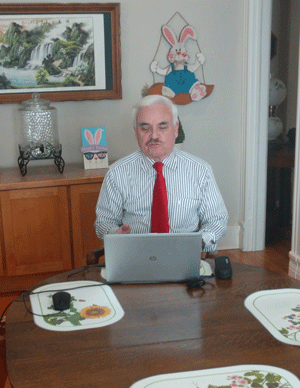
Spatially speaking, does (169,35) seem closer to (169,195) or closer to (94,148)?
(94,148)

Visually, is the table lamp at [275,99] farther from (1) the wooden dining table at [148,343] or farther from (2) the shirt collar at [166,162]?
(1) the wooden dining table at [148,343]

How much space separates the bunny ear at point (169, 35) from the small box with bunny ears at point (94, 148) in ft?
2.68

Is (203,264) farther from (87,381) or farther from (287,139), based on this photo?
(287,139)

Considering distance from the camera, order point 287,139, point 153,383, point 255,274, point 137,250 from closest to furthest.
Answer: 1. point 153,383
2. point 137,250
3. point 255,274
4. point 287,139

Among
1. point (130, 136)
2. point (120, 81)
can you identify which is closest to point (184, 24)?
point (120, 81)

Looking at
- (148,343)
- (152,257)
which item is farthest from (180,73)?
(148,343)

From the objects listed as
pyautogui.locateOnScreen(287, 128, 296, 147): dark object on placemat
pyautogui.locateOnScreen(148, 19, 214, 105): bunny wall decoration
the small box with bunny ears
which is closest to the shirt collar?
the small box with bunny ears

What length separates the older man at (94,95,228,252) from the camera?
86.9 inches

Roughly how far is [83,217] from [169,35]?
57.4 inches

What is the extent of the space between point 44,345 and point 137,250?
1.46 feet

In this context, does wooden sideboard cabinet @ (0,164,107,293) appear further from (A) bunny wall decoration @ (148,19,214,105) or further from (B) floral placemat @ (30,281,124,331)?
(B) floral placemat @ (30,281,124,331)

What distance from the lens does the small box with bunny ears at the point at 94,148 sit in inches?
129

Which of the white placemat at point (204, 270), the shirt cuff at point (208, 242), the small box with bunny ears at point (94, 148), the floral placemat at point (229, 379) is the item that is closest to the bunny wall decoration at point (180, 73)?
the small box with bunny ears at point (94, 148)

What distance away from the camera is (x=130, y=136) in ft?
11.7
